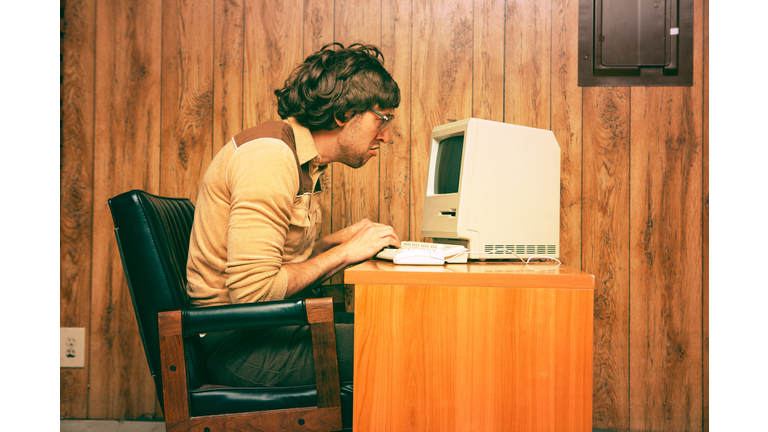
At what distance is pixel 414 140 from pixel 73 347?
70.2 inches

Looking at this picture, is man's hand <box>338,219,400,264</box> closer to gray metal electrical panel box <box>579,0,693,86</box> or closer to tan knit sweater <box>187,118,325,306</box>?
tan knit sweater <box>187,118,325,306</box>

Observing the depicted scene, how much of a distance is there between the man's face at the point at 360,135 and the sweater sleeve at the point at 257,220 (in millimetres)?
285

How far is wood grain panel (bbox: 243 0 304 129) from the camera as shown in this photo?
1816 mm

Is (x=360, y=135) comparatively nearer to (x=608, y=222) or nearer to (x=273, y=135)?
(x=273, y=135)

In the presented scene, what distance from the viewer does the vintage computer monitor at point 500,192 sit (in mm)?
1112

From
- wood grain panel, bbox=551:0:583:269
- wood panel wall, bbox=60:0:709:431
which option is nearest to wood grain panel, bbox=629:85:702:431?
wood panel wall, bbox=60:0:709:431

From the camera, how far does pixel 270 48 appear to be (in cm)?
182

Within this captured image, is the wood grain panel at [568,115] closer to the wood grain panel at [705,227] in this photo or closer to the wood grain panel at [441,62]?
the wood grain panel at [441,62]

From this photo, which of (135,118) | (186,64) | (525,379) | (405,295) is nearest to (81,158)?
(135,118)

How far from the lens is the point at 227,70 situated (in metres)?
1.83

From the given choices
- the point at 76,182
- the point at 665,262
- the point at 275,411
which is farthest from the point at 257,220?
the point at 665,262

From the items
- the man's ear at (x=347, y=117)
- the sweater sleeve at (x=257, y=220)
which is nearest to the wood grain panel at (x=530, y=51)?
the man's ear at (x=347, y=117)
